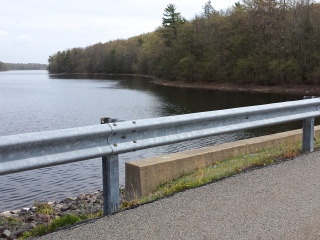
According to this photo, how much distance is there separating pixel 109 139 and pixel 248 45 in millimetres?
69610

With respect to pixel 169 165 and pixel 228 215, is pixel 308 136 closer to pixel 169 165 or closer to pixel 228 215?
pixel 169 165

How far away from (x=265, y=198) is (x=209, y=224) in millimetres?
969

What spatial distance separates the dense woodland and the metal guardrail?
188ft

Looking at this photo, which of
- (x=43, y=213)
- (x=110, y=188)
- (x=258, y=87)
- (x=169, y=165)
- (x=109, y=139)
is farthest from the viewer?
(x=258, y=87)

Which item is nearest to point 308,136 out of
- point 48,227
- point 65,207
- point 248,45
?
point 48,227

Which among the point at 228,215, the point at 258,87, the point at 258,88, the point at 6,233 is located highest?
the point at 228,215

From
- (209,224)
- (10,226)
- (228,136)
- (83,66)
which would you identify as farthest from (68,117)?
(83,66)

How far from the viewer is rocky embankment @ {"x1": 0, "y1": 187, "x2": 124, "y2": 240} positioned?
4621 mm

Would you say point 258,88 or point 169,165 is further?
point 258,88

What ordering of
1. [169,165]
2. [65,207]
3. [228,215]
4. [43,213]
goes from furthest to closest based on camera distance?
[65,207]
[169,165]
[43,213]
[228,215]

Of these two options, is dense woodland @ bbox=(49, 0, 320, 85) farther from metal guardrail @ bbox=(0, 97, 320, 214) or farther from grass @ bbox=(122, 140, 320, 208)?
metal guardrail @ bbox=(0, 97, 320, 214)

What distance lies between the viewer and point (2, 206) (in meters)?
9.90

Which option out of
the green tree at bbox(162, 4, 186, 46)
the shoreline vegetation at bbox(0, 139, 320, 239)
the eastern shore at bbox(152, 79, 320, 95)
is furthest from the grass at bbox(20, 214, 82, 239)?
the green tree at bbox(162, 4, 186, 46)

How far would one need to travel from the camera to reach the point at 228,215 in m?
3.76
